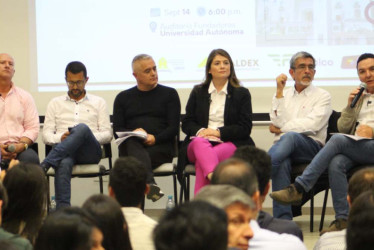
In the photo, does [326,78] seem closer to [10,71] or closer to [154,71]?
[154,71]

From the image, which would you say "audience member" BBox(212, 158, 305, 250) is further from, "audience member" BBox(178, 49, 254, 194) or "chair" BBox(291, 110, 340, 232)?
"chair" BBox(291, 110, 340, 232)

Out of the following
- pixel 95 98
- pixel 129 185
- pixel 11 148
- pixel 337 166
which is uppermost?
pixel 95 98

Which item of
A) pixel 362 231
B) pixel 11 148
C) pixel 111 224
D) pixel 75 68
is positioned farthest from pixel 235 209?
pixel 75 68

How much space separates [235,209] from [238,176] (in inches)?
16.4

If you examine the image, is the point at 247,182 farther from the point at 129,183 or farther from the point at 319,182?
the point at 319,182

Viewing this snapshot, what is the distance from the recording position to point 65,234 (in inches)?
56.9

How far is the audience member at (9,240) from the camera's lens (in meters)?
1.39

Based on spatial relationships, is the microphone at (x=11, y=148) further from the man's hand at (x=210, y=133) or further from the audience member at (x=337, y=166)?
the audience member at (x=337, y=166)

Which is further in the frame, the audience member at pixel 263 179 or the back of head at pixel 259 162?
the back of head at pixel 259 162

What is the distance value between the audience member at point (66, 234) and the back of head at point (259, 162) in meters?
1.30

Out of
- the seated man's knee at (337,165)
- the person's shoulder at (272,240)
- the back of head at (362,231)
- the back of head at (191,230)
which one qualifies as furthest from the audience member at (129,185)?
the seated man's knee at (337,165)

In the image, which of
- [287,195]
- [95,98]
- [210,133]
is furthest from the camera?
[95,98]

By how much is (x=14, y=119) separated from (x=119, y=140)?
2.99 ft

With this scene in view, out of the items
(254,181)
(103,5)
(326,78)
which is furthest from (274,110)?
(254,181)
